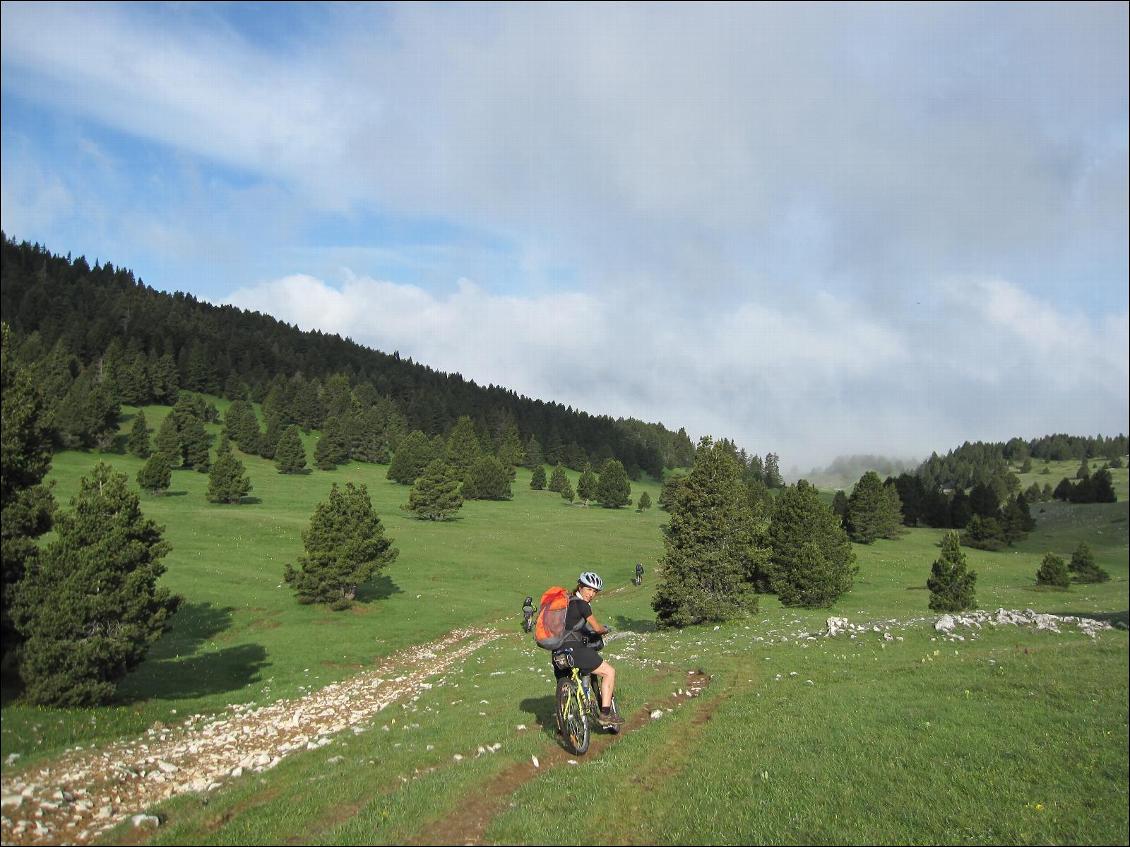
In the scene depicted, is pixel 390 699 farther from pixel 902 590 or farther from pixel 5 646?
pixel 902 590

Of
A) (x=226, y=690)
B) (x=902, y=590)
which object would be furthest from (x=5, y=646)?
(x=902, y=590)

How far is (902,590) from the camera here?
57.5m

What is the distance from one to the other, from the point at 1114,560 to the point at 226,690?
88.3 metres

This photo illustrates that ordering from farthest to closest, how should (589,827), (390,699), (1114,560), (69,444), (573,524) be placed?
(69,444), (573,524), (1114,560), (390,699), (589,827)

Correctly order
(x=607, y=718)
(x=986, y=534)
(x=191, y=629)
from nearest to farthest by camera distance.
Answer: (x=607, y=718)
(x=191, y=629)
(x=986, y=534)

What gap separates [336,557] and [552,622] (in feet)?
119

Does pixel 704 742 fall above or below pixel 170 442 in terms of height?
below

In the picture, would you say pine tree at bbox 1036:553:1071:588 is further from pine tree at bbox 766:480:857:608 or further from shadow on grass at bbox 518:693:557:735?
shadow on grass at bbox 518:693:557:735

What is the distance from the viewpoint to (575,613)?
42.0 feet

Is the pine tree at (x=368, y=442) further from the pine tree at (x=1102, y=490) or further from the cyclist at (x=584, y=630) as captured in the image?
the pine tree at (x=1102, y=490)

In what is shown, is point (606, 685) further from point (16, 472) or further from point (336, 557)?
point (336, 557)

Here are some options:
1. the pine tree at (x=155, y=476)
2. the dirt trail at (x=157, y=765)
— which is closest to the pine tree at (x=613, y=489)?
the pine tree at (x=155, y=476)

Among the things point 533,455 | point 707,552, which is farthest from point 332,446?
point 707,552

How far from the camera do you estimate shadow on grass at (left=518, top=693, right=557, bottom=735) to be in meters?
14.7
